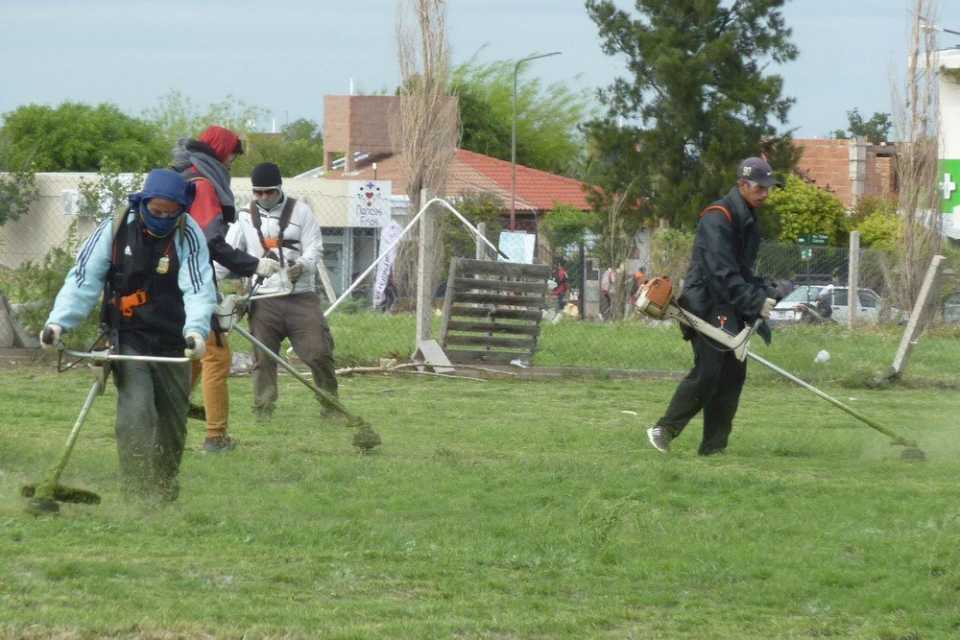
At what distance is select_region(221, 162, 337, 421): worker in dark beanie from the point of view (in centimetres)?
1093

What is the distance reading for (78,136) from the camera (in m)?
55.9

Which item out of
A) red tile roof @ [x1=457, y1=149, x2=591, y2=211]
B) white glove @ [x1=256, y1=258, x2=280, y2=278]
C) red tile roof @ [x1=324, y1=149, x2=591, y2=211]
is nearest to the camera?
white glove @ [x1=256, y1=258, x2=280, y2=278]

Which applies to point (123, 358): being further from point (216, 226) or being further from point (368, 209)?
point (368, 209)

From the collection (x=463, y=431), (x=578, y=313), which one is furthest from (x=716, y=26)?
(x=463, y=431)

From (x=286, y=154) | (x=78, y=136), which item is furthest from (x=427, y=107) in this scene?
(x=286, y=154)

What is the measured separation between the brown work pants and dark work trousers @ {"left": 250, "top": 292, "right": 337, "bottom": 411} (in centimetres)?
116

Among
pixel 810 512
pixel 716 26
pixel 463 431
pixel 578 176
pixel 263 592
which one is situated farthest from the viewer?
pixel 578 176

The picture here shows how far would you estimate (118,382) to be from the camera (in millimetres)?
7426

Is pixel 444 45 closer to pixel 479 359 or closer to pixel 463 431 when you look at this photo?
pixel 479 359

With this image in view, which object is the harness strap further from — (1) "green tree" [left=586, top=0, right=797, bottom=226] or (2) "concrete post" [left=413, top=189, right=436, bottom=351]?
(1) "green tree" [left=586, top=0, right=797, bottom=226]

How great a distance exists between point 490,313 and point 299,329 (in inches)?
227

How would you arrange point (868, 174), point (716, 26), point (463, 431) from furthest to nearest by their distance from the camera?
point (868, 174) < point (716, 26) < point (463, 431)

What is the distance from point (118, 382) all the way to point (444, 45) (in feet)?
55.9

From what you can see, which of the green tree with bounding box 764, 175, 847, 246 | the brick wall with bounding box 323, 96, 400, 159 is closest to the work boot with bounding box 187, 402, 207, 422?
the green tree with bounding box 764, 175, 847, 246
